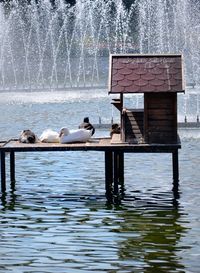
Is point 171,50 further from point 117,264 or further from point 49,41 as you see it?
point 117,264

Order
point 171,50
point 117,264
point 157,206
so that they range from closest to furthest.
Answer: point 117,264, point 157,206, point 171,50

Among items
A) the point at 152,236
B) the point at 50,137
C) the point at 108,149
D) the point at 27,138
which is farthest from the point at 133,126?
the point at 152,236

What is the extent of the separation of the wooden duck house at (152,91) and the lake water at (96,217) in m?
1.36

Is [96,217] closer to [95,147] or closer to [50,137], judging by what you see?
[95,147]

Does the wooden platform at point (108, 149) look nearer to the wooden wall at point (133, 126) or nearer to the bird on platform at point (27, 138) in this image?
→ the bird on platform at point (27, 138)

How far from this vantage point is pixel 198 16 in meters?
67.2

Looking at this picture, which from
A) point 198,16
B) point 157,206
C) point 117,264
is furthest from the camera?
point 198,16

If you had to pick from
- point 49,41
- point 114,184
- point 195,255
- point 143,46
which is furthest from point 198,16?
point 195,255

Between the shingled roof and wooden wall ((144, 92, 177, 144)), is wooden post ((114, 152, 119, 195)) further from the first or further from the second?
the shingled roof

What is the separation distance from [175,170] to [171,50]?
38.9m

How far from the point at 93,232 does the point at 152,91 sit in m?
4.16

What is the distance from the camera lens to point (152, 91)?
21188mm

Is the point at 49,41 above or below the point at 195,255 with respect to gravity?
above

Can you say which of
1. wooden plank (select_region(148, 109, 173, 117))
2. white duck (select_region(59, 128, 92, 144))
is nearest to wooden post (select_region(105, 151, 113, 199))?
white duck (select_region(59, 128, 92, 144))
